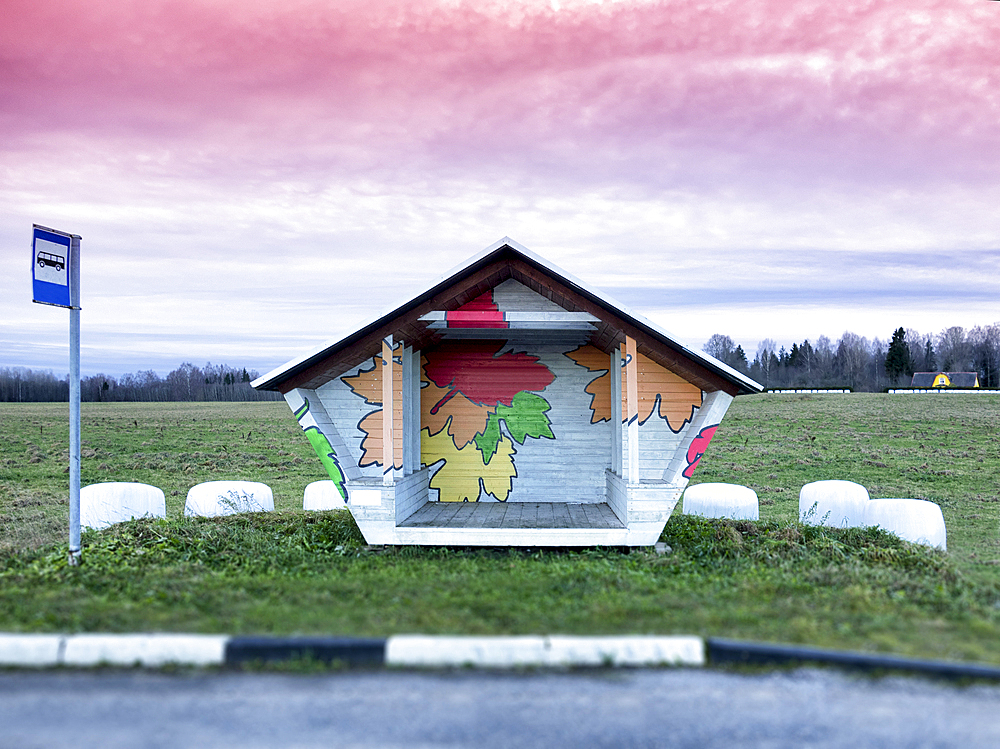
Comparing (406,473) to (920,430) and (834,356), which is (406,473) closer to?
(920,430)

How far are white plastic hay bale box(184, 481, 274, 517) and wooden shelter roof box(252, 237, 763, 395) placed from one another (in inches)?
131

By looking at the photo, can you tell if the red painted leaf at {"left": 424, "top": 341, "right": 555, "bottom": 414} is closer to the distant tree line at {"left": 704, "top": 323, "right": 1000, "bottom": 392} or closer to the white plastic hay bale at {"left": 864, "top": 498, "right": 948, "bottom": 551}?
the white plastic hay bale at {"left": 864, "top": 498, "right": 948, "bottom": 551}

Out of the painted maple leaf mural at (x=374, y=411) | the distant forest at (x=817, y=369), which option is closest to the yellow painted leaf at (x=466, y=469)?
the painted maple leaf mural at (x=374, y=411)

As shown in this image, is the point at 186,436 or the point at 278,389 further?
the point at 186,436

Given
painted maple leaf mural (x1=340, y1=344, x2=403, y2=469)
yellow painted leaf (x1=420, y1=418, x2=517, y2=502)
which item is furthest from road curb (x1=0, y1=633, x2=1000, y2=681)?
yellow painted leaf (x1=420, y1=418, x2=517, y2=502)

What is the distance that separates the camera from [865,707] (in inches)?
172

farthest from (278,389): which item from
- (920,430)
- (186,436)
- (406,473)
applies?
(920,430)

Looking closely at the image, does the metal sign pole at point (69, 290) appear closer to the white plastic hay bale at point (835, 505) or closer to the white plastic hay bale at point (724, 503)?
the white plastic hay bale at point (724, 503)

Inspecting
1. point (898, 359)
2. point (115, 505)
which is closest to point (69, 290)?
point (115, 505)

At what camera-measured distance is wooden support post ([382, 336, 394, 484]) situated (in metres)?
8.66

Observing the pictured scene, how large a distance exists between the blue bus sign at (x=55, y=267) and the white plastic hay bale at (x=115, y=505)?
4.14 meters

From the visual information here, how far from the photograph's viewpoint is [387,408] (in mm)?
8734

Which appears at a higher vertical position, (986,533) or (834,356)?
(834,356)

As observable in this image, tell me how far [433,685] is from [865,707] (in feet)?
8.66
